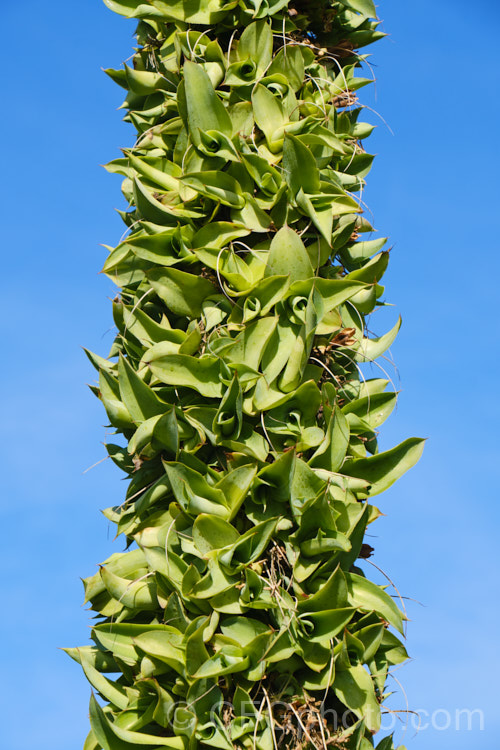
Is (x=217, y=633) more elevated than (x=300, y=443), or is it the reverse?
(x=300, y=443)

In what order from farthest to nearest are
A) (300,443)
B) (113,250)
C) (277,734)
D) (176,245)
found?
(113,250) → (176,245) → (300,443) → (277,734)

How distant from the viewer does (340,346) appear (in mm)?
1877

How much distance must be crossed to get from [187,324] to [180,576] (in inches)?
24.2

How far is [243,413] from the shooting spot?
1711 millimetres

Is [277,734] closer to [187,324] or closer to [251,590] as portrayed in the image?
[251,590]

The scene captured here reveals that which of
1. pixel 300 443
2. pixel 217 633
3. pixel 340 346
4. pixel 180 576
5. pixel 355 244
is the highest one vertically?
pixel 355 244

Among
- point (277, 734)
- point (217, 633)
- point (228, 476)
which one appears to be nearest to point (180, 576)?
point (217, 633)

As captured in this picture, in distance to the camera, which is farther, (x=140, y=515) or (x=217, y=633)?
(x=140, y=515)

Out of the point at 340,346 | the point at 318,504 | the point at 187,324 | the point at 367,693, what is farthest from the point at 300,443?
the point at 367,693

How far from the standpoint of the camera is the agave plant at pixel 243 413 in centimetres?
156

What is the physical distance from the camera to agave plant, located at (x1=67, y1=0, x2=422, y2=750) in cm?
156

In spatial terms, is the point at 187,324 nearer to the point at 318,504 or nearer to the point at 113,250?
the point at 113,250

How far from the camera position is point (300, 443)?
5.58ft

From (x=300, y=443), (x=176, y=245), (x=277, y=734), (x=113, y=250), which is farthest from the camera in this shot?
(x=113, y=250)
